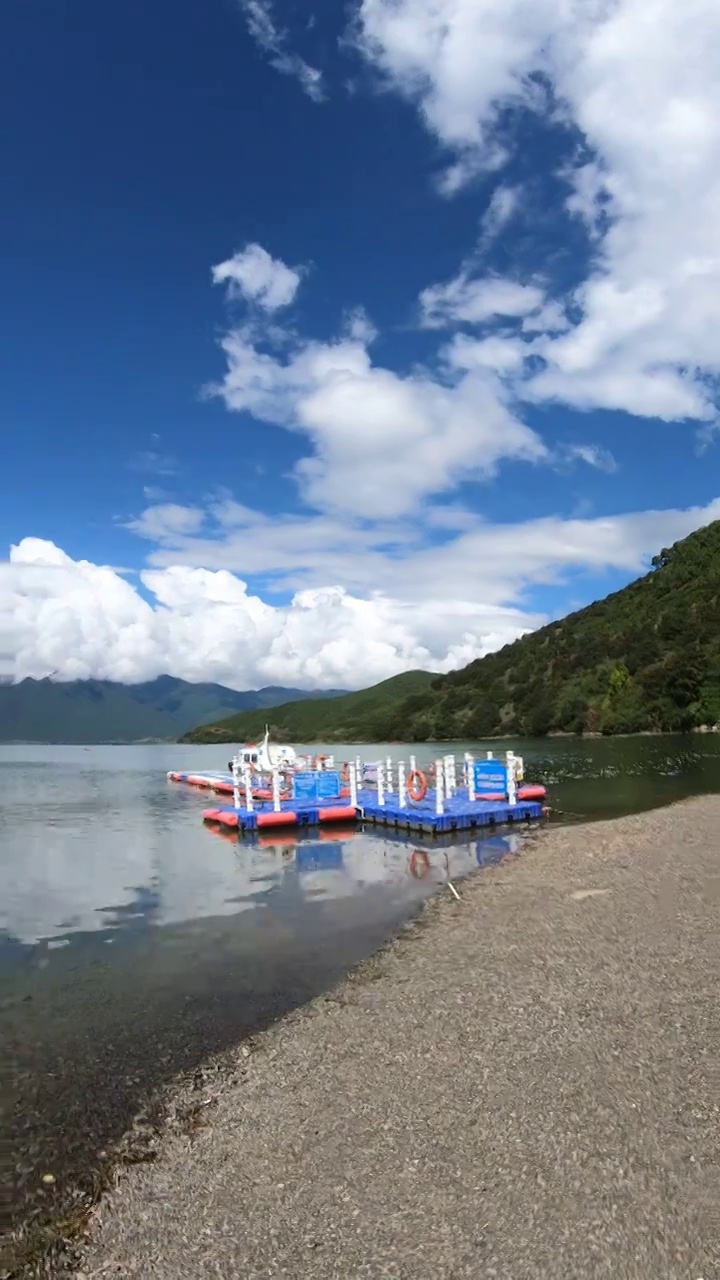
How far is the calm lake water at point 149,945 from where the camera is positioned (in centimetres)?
973

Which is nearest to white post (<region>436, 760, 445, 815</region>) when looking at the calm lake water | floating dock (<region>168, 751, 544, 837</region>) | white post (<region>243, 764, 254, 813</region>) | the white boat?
floating dock (<region>168, 751, 544, 837</region>)

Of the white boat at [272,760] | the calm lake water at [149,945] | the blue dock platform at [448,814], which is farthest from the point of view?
the white boat at [272,760]

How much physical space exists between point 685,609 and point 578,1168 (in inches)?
7122

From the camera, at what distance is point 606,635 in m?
188

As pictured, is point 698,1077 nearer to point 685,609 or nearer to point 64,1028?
point 64,1028

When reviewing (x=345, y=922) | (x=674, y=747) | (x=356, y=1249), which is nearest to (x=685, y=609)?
(x=674, y=747)

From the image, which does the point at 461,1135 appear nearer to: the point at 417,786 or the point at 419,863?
the point at 419,863

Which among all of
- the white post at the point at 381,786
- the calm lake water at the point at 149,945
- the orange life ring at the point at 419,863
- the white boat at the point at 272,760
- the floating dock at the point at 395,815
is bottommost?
the orange life ring at the point at 419,863

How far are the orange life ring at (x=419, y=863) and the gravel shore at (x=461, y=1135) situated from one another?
Answer: 10474 millimetres

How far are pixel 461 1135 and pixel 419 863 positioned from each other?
19.0 m

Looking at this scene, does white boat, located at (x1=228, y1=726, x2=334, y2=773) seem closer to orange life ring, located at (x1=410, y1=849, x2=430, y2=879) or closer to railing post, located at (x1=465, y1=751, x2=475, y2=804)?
railing post, located at (x1=465, y1=751, x2=475, y2=804)

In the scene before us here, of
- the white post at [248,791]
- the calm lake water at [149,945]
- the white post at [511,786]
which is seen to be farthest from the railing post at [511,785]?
the white post at [248,791]

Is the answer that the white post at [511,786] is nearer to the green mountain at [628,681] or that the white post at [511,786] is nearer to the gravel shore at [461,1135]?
the gravel shore at [461,1135]

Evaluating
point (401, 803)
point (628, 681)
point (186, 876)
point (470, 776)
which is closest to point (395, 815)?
point (401, 803)
